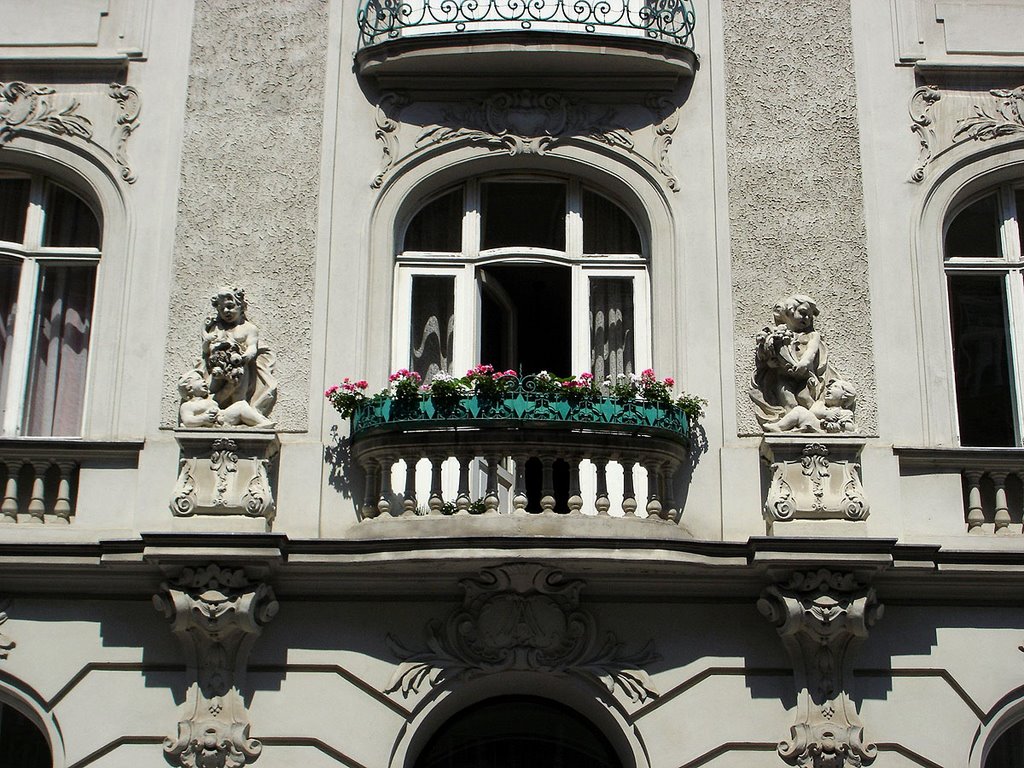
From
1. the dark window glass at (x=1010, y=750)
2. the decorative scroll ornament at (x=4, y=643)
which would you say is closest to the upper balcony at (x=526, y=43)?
the decorative scroll ornament at (x=4, y=643)

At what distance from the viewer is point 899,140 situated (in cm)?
1255

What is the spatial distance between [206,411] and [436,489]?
191 cm

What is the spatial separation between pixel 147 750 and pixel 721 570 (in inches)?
178

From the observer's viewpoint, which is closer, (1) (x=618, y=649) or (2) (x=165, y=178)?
(1) (x=618, y=649)

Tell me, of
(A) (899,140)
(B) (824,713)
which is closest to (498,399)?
(B) (824,713)

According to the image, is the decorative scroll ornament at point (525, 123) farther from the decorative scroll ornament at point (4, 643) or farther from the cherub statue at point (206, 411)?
the decorative scroll ornament at point (4, 643)

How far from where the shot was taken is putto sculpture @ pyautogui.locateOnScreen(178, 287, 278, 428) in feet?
37.3

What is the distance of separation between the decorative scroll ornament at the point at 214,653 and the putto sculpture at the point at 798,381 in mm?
4192

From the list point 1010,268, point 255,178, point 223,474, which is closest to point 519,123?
point 255,178

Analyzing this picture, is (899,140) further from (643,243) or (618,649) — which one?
(618,649)

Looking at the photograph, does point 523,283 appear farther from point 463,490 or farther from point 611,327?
point 463,490

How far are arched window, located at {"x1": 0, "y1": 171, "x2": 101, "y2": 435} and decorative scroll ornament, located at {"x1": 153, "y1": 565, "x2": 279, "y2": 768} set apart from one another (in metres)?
2.32

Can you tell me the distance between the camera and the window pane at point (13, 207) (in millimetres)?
12875

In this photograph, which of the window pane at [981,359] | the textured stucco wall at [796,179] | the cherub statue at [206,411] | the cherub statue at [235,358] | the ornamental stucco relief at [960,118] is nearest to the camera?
the cherub statue at [206,411]
